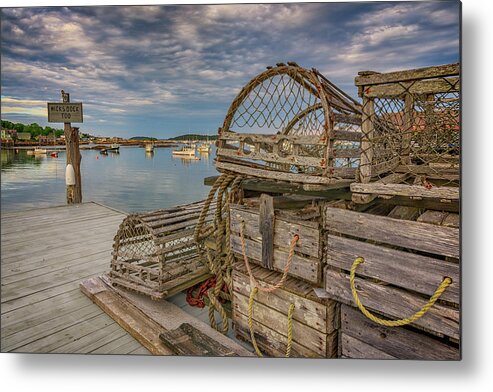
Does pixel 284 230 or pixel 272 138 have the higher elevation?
pixel 272 138

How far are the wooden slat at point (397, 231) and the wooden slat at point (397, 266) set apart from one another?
0.18 feet

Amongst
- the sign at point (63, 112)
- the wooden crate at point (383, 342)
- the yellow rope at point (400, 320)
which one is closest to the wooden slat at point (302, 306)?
the wooden crate at point (383, 342)

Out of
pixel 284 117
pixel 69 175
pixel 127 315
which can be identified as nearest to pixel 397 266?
pixel 284 117

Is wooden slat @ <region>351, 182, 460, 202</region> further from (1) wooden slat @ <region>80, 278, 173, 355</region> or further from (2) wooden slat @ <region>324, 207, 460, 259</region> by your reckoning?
(1) wooden slat @ <region>80, 278, 173, 355</region>

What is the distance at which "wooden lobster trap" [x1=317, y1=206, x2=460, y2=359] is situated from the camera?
180 centimetres

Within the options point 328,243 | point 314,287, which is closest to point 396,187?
point 328,243

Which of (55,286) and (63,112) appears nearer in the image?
(55,286)

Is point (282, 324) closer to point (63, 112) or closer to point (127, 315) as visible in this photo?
point (127, 315)

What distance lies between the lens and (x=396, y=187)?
6.18 ft

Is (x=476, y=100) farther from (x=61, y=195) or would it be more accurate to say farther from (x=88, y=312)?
(x=61, y=195)

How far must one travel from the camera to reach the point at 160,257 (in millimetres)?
3098

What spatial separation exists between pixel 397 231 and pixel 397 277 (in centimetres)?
26

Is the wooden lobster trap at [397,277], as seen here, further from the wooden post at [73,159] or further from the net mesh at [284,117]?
the wooden post at [73,159]

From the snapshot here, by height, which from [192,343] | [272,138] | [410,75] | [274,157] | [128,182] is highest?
[410,75]
